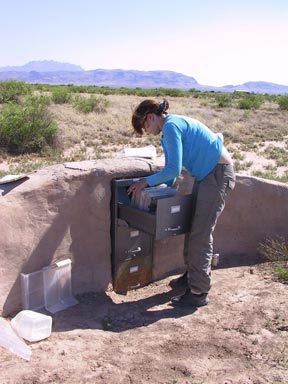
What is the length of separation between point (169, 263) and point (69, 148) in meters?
8.95

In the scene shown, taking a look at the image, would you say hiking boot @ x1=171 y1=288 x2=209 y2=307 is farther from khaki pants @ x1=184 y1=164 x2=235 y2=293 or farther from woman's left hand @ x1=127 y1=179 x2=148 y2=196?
woman's left hand @ x1=127 y1=179 x2=148 y2=196

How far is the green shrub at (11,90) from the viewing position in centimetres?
1984

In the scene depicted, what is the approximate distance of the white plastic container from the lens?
344 centimetres

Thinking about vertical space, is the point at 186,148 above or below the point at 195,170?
above

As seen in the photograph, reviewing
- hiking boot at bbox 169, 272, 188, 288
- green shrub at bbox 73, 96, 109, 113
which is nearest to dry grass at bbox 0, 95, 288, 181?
green shrub at bbox 73, 96, 109, 113

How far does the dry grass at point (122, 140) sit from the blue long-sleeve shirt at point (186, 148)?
20.2ft

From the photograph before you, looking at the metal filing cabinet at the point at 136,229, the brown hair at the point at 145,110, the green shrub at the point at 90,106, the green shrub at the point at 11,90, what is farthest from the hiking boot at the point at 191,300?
the green shrub at the point at 11,90

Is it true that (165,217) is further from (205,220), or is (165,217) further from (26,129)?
(26,129)

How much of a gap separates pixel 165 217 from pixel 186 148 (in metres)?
0.56

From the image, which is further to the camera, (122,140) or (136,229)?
(122,140)

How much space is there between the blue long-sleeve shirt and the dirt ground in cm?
110

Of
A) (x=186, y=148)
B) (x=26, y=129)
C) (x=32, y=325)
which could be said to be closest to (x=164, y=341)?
(x=32, y=325)

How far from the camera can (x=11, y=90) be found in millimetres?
20219

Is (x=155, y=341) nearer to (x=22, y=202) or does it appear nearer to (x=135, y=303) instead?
(x=135, y=303)
